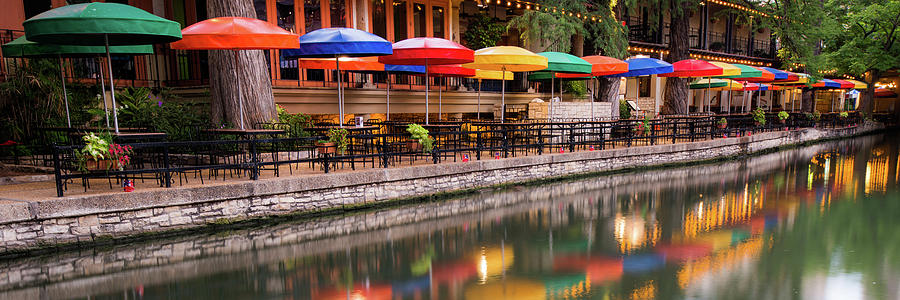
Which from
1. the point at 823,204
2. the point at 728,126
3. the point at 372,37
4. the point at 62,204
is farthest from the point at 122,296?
the point at 728,126

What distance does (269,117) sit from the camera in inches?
446

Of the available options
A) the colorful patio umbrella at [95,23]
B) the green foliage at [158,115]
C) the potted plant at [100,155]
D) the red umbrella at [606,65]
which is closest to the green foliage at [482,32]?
the red umbrella at [606,65]

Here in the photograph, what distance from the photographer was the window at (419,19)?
1827cm

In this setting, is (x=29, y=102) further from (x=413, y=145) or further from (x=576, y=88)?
(x=576, y=88)

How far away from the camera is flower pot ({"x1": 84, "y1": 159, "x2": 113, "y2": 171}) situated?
7363mm

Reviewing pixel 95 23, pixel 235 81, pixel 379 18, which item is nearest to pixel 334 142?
pixel 235 81

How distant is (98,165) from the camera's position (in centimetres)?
745

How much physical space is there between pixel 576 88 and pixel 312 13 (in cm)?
1104

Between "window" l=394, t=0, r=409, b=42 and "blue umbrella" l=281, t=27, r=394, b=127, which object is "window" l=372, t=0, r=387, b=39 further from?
"blue umbrella" l=281, t=27, r=394, b=127

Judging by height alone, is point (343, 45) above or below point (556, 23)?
below

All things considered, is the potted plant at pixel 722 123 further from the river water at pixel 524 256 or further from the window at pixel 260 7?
the window at pixel 260 7

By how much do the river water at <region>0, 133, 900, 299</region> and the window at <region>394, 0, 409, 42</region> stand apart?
8.70 meters

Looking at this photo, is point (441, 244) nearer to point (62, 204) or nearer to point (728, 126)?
point (62, 204)

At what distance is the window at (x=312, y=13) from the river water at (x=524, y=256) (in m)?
7.65
